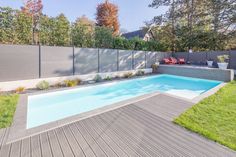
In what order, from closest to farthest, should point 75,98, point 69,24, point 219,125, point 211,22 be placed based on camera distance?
1. point 219,125
2. point 75,98
3. point 69,24
4. point 211,22

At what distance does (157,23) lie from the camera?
1964 cm

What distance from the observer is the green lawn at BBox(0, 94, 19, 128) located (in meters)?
3.72

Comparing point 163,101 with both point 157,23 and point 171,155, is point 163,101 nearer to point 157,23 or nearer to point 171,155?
point 171,155

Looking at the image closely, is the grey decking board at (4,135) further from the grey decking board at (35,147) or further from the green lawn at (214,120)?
the green lawn at (214,120)

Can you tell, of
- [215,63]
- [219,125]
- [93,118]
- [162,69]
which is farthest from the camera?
[162,69]

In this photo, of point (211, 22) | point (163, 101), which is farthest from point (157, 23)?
point (163, 101)

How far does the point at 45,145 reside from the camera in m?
2.87

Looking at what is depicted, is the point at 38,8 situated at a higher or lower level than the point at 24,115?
higher

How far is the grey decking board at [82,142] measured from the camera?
268 cm

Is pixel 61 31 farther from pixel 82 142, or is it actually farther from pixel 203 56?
pixel 203 56

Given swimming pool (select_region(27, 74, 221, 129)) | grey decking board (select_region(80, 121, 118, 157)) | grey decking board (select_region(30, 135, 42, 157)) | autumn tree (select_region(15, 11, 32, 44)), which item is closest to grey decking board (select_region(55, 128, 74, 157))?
grey decking board (select_region(30, 135, 42, 157))

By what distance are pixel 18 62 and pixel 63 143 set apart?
5841 mm

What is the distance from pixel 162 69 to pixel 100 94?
7.44 metres

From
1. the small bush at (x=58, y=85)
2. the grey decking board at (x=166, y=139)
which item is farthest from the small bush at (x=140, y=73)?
the grey decking board at (x=166, y=139)
